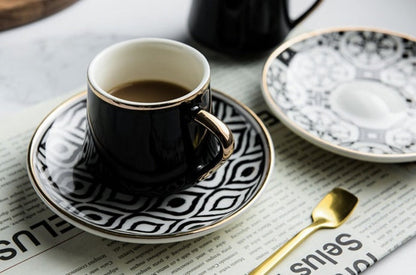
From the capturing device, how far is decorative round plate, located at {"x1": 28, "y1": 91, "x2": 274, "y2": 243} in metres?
0.51

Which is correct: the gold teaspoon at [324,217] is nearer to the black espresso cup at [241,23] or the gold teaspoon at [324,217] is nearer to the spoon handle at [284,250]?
the spoon handle at [284,250]

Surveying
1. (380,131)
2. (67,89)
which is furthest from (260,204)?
(67,89)

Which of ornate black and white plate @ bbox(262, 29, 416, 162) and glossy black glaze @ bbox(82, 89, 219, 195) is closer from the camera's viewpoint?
glossy black glaze @ bbox(82, 89, 219, 195)

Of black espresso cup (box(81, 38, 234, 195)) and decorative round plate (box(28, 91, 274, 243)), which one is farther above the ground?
black espresso cup (box(81, 38, 234, 195))

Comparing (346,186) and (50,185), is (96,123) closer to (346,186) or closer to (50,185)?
(50,185)

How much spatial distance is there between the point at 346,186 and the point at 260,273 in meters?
0.16

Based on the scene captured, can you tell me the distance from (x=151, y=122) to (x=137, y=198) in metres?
0.09

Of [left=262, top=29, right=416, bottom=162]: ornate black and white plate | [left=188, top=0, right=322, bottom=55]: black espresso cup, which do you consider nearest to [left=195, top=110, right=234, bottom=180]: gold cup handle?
[left=262, top=29, right=416, bottom=162]: ornate black and white plate

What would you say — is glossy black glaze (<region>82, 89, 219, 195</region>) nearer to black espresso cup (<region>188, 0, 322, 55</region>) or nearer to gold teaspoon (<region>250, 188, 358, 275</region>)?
gold teaspoon (<region>250, 188, 358, 275</region>)

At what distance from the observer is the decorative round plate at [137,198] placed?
1.68 feet

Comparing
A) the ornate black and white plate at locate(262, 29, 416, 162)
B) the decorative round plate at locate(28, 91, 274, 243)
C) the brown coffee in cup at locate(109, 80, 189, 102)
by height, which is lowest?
the decorative round plate at locate(28, 91, 274, 243)

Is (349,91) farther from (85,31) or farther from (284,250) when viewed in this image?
(85,31)

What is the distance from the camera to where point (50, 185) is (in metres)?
0.55

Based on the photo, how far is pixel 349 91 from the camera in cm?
73
